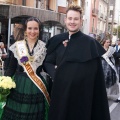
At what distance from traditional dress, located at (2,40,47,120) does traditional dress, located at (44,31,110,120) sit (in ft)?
0.74

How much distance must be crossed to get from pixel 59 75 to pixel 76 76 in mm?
161

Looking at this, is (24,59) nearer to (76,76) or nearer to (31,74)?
(31,74)

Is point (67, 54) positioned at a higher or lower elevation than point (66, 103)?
higher

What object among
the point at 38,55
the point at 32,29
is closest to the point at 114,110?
the point at 38,55

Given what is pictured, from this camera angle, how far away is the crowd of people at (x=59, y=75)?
3.19 m

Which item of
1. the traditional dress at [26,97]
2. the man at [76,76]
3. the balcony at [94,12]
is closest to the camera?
the man at [76,76]

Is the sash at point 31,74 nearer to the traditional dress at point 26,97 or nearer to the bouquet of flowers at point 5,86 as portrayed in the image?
the traditional dress at point 26,97

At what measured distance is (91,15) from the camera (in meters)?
45.3

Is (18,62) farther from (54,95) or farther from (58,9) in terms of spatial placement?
(58,9)

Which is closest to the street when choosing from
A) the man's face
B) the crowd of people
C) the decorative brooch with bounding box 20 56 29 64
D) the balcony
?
the crowd of people

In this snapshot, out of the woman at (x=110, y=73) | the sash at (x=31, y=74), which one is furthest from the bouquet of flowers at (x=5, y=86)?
the woman at (x=110, y=73)

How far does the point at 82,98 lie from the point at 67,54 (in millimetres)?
445

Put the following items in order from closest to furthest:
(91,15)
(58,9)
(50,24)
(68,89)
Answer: (68,89), (50,24), (58,9), (91,15)

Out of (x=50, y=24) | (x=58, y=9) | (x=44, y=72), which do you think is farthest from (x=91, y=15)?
(x=44, y=72)
